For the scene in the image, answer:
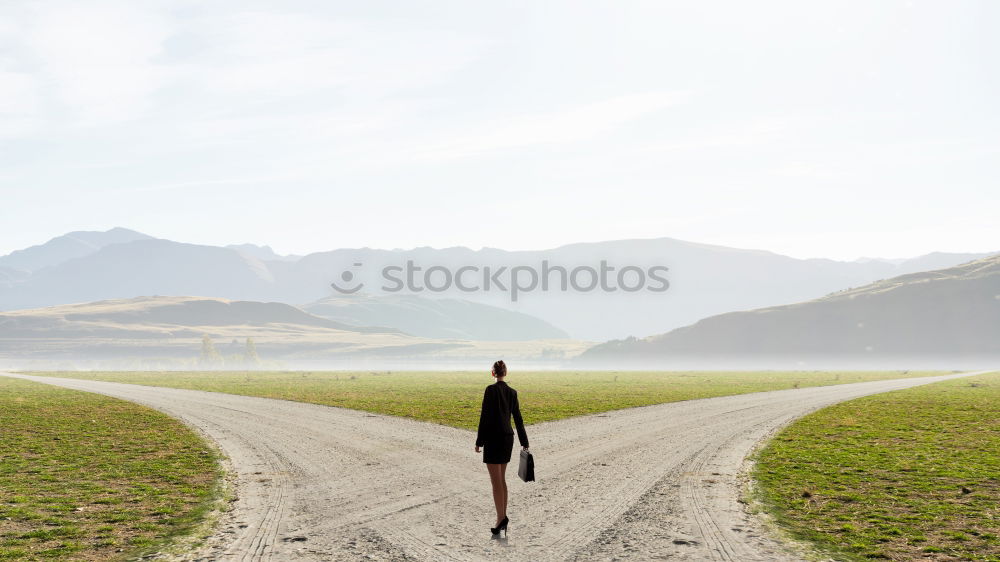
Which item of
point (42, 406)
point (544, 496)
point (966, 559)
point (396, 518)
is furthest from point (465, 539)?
point (42, 406)

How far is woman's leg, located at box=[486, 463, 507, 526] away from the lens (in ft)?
45.6

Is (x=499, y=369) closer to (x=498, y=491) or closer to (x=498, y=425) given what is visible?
(x=498, y=425)

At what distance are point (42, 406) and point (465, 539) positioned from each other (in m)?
45.9

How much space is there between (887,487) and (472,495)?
11.0m

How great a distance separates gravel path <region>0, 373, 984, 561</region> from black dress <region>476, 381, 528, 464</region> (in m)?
1.49

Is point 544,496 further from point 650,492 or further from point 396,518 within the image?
point 396,518

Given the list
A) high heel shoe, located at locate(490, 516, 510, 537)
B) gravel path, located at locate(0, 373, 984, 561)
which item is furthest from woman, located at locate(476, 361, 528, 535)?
gravel path, located at locate(0, 373, 984, 561)

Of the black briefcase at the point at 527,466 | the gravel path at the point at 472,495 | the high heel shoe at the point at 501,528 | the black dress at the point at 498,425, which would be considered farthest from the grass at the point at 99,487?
the black briefcase at the point at 527,466

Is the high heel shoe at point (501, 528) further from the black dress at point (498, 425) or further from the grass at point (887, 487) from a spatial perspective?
the grass at point (887, 487)

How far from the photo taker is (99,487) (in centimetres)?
1925

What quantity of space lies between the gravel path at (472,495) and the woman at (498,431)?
1.02m

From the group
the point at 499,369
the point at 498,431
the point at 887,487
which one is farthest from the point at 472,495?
the point at 887,487

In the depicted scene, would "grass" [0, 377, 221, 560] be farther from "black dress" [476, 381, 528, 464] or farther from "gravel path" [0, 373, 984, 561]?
"black dress" [476, 381, 528, 464]

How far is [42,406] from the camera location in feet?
159
